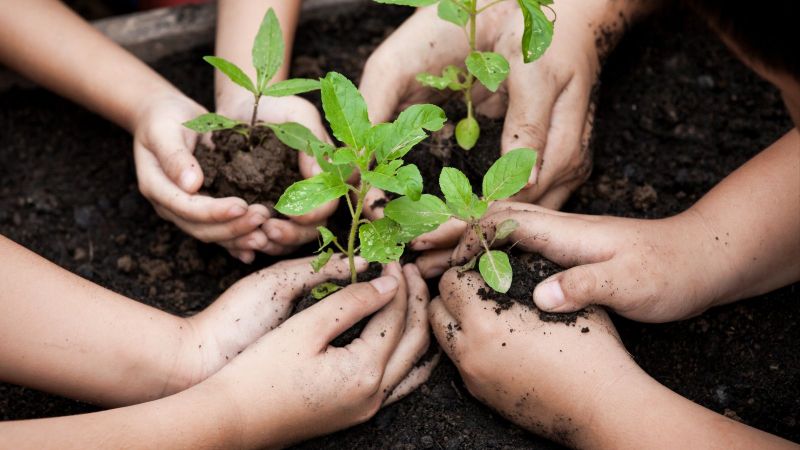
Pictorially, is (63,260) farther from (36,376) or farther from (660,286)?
(660,286)

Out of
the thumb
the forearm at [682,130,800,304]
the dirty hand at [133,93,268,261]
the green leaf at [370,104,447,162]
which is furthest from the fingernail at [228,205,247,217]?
the forearm at [682,130,800,304]

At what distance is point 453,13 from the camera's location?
1703 mm

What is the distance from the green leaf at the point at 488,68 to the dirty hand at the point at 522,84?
0.21 metres

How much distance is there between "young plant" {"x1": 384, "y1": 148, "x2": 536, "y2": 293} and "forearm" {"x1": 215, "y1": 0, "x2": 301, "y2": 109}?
791mm

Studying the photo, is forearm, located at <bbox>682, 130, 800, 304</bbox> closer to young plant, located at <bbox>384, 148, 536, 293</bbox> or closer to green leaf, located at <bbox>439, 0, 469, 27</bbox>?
young plant, located at <bbox>384, 148, 536, 293</bbox>

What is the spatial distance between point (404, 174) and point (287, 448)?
0.73 metres

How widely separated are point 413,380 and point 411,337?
10 cm

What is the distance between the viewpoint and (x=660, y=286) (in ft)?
5.51

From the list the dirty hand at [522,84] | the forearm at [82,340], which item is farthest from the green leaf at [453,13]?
the forearm at [82,340]

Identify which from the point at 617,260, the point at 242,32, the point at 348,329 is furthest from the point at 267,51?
the point at 617,260

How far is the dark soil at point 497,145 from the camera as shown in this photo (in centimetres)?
177

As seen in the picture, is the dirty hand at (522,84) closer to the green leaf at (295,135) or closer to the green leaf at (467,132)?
the green leaf at (467,132)

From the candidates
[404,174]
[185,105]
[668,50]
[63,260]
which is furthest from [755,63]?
[63,260]

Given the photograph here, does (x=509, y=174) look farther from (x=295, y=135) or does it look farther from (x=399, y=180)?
(x=295, y=135)
